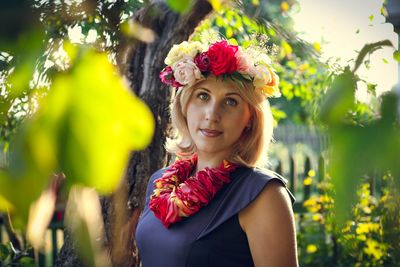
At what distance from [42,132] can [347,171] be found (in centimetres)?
14

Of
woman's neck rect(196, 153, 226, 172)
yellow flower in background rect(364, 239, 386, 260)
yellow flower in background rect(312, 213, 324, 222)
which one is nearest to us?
woman's neck rect(196, 153, 226, 172)

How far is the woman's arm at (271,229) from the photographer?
Result: 1843 mm

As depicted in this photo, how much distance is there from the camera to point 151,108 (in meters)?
2.75

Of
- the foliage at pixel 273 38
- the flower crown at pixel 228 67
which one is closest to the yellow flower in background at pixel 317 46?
the foliage at pixel 273 38

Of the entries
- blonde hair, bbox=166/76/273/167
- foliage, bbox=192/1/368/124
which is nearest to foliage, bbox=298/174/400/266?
foliage, bbox=192/1/368/124

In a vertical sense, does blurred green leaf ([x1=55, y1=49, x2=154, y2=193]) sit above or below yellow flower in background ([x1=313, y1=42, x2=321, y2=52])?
below

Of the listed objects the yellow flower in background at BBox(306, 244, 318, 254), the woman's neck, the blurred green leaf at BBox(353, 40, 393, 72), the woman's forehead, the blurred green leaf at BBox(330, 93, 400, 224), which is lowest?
the yellow flower in background at BBox(306, 244, 318, 254)

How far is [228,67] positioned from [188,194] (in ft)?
1.51

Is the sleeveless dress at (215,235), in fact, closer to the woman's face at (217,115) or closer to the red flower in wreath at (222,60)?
the woman's face at (217,115)

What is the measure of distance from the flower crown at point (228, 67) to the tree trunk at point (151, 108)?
64 centimetres

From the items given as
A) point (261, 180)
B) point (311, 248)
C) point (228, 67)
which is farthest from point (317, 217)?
point (228, 67)

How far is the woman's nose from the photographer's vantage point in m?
Result: 1.98

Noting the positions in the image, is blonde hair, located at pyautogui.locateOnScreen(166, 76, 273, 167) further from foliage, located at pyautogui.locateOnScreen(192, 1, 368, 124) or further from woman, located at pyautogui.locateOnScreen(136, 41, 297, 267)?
foliage, located at pyautogui.locateOnScreen(192, 1, 368, 124)

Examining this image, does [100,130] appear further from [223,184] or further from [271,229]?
[223,184]
